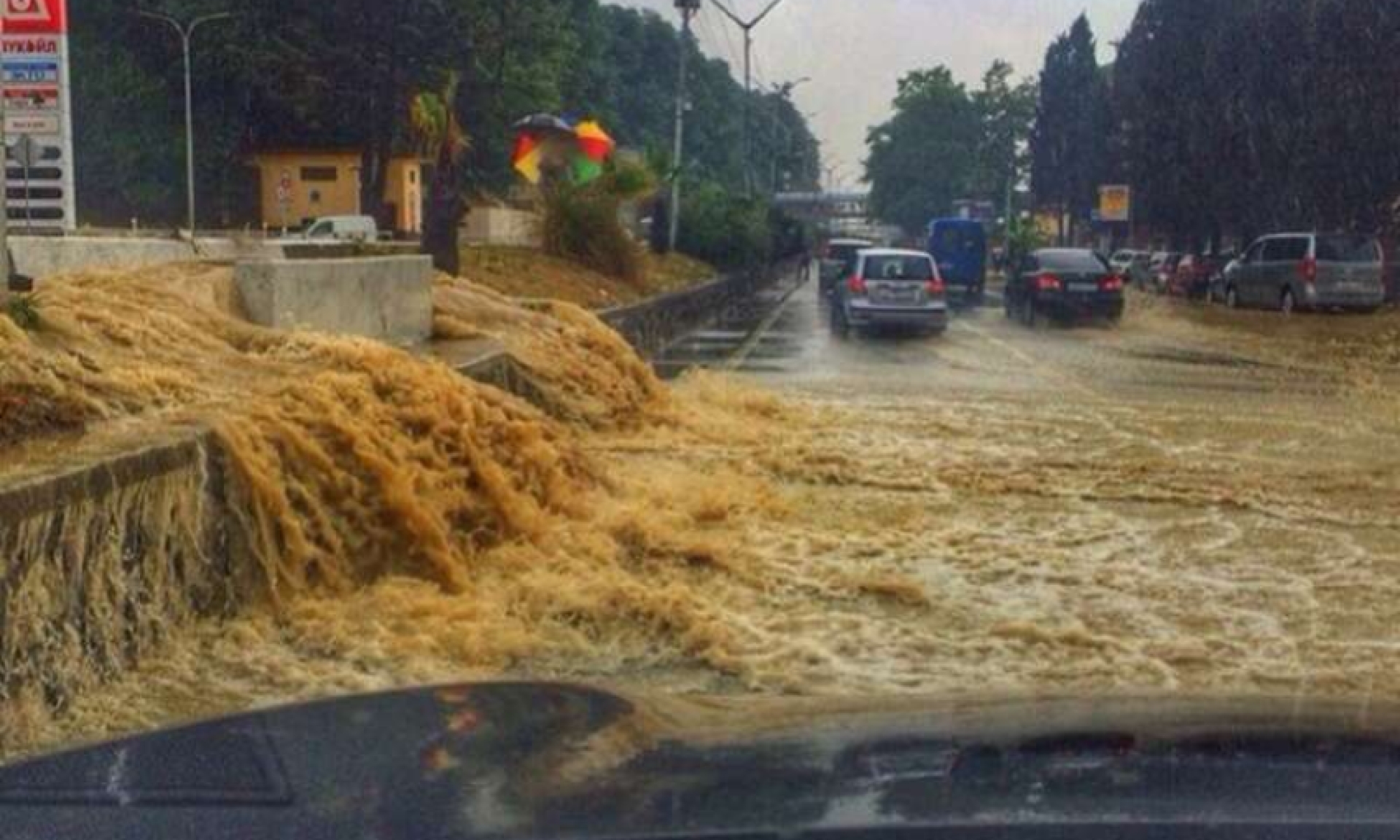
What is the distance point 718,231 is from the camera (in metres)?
53.0

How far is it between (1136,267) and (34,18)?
54.1m

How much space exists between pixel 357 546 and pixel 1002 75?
12206cm

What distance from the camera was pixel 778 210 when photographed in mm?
79688

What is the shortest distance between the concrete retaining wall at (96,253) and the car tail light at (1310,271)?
2474cm

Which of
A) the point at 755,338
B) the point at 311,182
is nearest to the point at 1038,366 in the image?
the point at 755,338

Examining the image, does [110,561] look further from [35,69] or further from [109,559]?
[35,69]

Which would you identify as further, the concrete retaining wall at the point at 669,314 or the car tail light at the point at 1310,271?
the car tail light at the point at 1310,271

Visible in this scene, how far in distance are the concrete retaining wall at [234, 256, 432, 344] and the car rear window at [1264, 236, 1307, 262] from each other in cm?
2597

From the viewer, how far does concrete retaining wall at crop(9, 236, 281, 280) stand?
16.1 metres

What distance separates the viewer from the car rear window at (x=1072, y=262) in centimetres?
3697

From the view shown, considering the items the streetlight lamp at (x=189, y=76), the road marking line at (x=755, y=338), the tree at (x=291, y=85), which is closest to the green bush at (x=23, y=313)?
the road marking line at (x=755, y=338)

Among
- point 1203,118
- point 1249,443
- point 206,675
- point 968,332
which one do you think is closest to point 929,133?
point 1203,118

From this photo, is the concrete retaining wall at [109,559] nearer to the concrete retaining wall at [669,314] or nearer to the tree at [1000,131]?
the concrete retaining wall at [669,314]

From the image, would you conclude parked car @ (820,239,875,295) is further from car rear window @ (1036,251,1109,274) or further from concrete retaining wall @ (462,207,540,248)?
concrete retaining wall @ (462,207,540,248)
